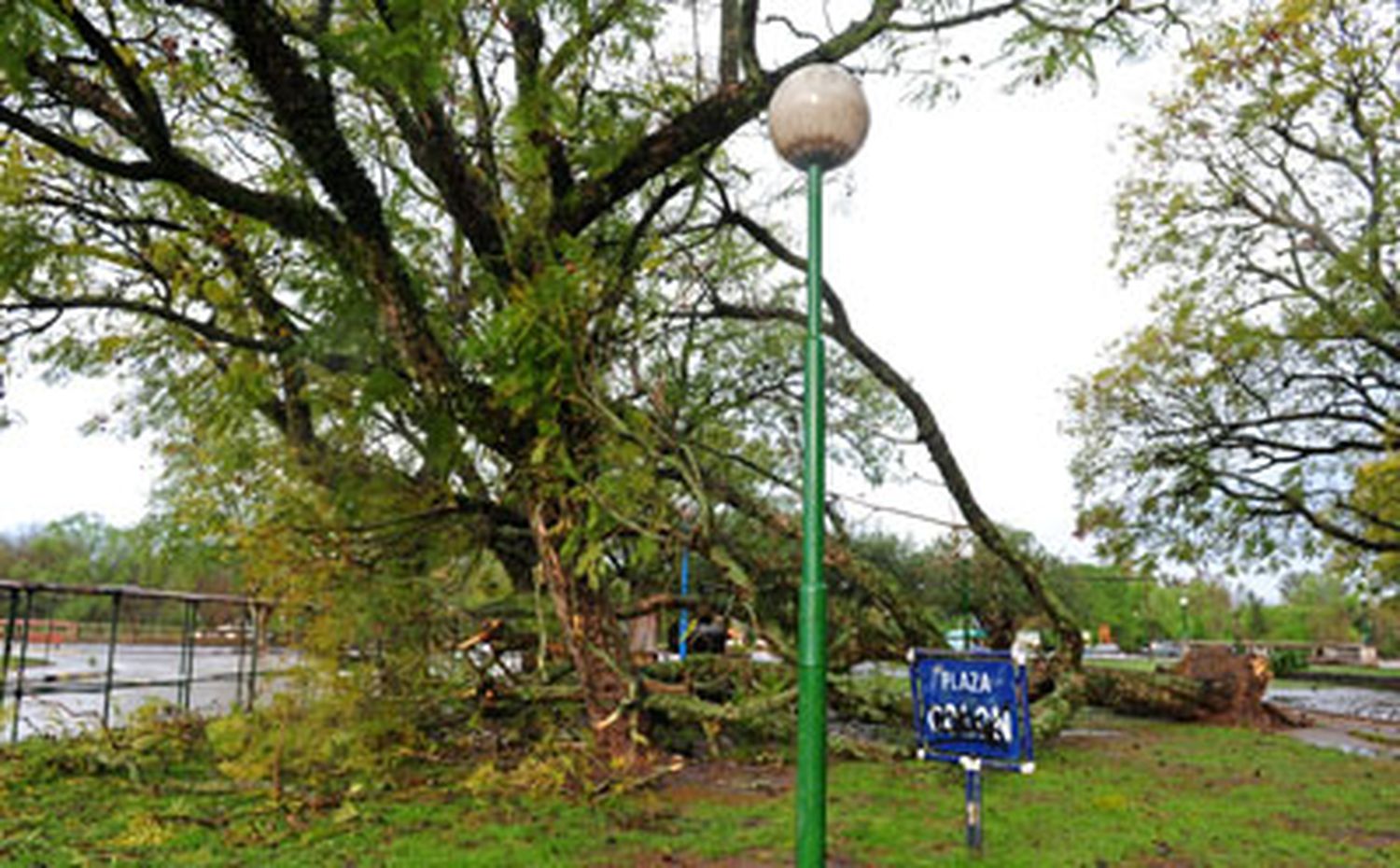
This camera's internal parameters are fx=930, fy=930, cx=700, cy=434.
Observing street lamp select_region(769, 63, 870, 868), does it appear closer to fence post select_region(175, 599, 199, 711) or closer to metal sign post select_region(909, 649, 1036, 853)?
metal sign post select_region(909, 649, 1036, 853)

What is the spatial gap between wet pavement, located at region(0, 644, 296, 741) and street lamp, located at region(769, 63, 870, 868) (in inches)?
224

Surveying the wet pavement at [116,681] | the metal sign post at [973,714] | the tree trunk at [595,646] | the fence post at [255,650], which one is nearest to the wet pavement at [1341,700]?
the metal sign post at [973,714]

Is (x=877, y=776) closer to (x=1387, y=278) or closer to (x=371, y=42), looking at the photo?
(x=371, y=42)

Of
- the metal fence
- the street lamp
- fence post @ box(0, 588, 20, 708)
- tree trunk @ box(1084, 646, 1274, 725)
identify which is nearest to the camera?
the street lamp

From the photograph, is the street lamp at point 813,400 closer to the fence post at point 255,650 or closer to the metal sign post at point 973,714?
the metal sign post at point 973,714

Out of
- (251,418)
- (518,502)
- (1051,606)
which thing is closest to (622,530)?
(518,502)

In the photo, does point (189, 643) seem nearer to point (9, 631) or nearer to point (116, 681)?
point (116, 681)

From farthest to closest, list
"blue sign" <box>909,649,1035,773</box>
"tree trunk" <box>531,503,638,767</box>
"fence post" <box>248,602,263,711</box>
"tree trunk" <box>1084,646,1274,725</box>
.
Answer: "tree trunk" <box>1084,646,1274,725</box>
"fence post" <box>248,602,263,711</box>
"tree trunk" <box>531,503,638,767</box>
"blue sign" <box>909,649,1035,773</box>

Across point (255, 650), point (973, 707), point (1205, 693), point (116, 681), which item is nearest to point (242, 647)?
point (255, 650)

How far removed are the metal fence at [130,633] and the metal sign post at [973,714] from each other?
5.91 metres

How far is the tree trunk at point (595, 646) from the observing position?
A: 26.9 feet

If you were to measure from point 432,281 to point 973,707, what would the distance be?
22.3 ft

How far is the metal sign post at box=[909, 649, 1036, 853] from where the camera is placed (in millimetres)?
6156

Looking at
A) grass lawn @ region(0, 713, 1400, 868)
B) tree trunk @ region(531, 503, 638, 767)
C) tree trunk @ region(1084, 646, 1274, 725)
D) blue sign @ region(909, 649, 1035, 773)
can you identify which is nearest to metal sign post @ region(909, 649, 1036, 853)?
blue sign @ region(909, 649, 1035, 773)
